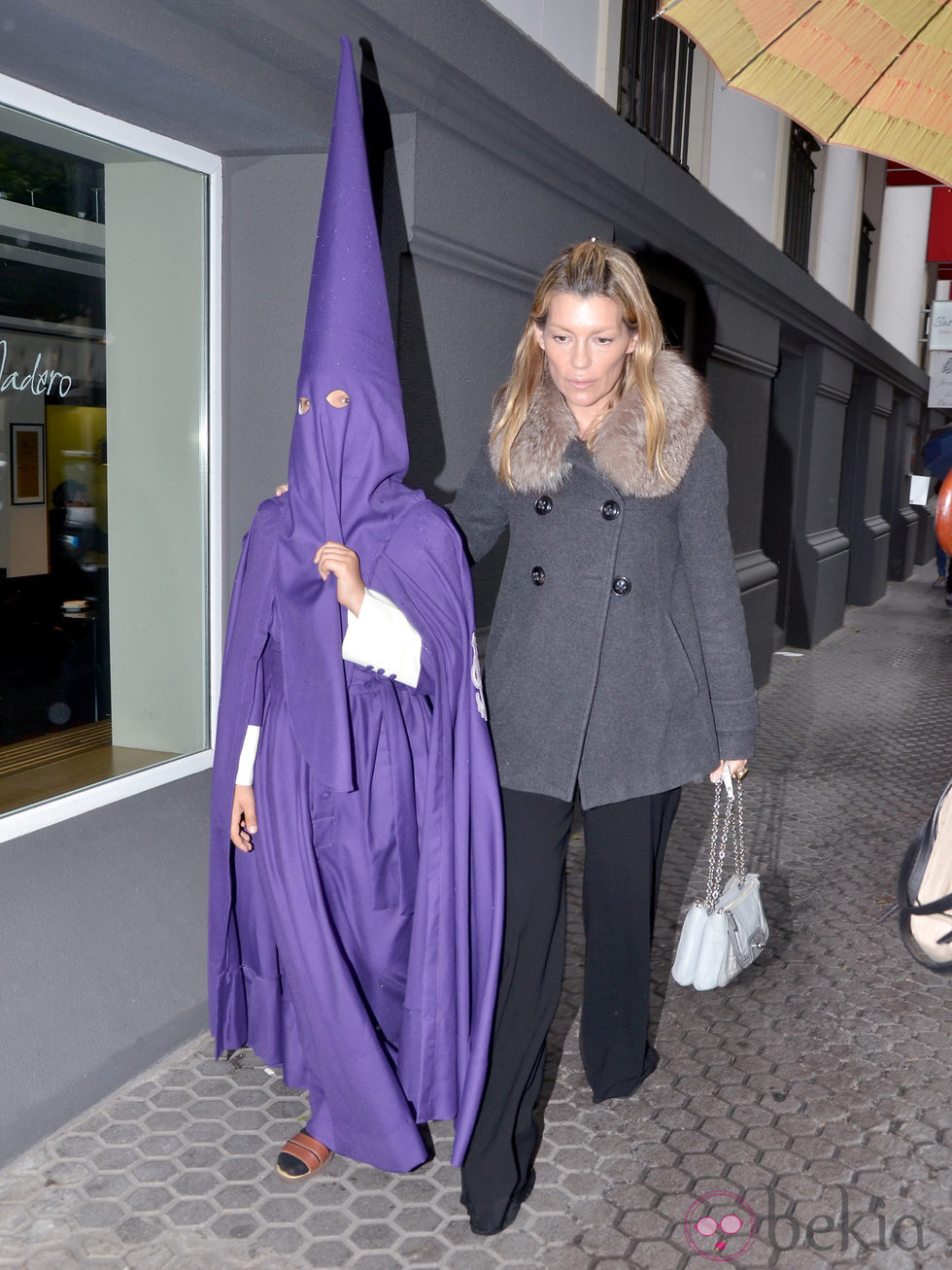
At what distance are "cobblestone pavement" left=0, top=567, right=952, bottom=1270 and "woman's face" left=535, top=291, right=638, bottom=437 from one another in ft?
6.09

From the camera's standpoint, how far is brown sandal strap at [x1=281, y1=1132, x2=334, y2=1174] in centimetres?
280

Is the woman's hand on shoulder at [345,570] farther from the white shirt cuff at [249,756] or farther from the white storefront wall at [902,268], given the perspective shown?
the white storefront wall at [902,268]

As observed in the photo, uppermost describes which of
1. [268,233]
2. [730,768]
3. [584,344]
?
[268,233]

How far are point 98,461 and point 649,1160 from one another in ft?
8.05

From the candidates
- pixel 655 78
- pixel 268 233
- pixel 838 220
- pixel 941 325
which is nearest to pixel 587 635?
pixel 268 233

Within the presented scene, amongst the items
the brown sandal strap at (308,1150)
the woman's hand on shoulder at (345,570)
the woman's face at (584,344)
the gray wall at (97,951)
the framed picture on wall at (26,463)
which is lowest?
the brown sandal strap at (308,1150)

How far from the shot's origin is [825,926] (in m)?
4.53

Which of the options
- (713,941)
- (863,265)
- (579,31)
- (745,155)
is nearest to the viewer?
(713,941)

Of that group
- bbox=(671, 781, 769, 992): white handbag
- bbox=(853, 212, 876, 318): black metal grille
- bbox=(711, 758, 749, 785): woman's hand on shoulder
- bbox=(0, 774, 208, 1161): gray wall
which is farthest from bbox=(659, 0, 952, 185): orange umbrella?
bbox=(853, 212, 876, 318): black metal grille

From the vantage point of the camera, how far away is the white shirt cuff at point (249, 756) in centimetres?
267

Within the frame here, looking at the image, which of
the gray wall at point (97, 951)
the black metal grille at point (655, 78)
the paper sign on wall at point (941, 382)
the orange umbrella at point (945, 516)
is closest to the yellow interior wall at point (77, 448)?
the gray wall at point (97, 951)
